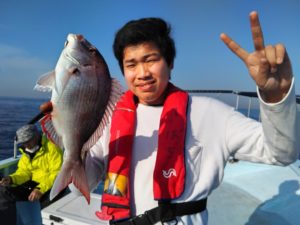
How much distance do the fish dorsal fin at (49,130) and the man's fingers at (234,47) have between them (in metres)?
1.17

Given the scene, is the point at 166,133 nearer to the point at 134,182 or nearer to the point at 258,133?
the point at 134,182

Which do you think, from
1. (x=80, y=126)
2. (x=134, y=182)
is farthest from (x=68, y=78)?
(x=134, y=182)

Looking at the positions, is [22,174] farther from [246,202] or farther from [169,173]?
[246,202]

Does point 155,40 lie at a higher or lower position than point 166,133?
higher

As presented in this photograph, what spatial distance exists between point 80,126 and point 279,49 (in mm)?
1253

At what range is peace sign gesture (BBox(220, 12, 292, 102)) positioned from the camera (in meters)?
1.41

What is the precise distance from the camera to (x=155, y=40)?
6.90ft

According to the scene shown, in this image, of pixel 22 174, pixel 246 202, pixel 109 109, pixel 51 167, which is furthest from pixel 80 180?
pixel 246 202

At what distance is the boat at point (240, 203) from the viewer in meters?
3.89

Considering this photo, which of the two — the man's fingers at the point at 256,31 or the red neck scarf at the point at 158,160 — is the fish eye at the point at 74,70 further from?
the man's fingers at the point at 256,31

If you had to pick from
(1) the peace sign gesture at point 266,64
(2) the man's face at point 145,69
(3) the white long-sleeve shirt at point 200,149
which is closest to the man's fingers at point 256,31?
(1) the peace sign gesture at point 266,64

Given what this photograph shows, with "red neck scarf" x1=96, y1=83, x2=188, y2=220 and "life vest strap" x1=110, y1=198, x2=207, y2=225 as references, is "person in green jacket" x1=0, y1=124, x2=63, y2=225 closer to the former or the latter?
"red neck scarf" x1=96, y1=83, x2=188, y2=220

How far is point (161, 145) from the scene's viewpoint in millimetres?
2115

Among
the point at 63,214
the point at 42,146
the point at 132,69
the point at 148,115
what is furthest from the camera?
the point at 42,146
